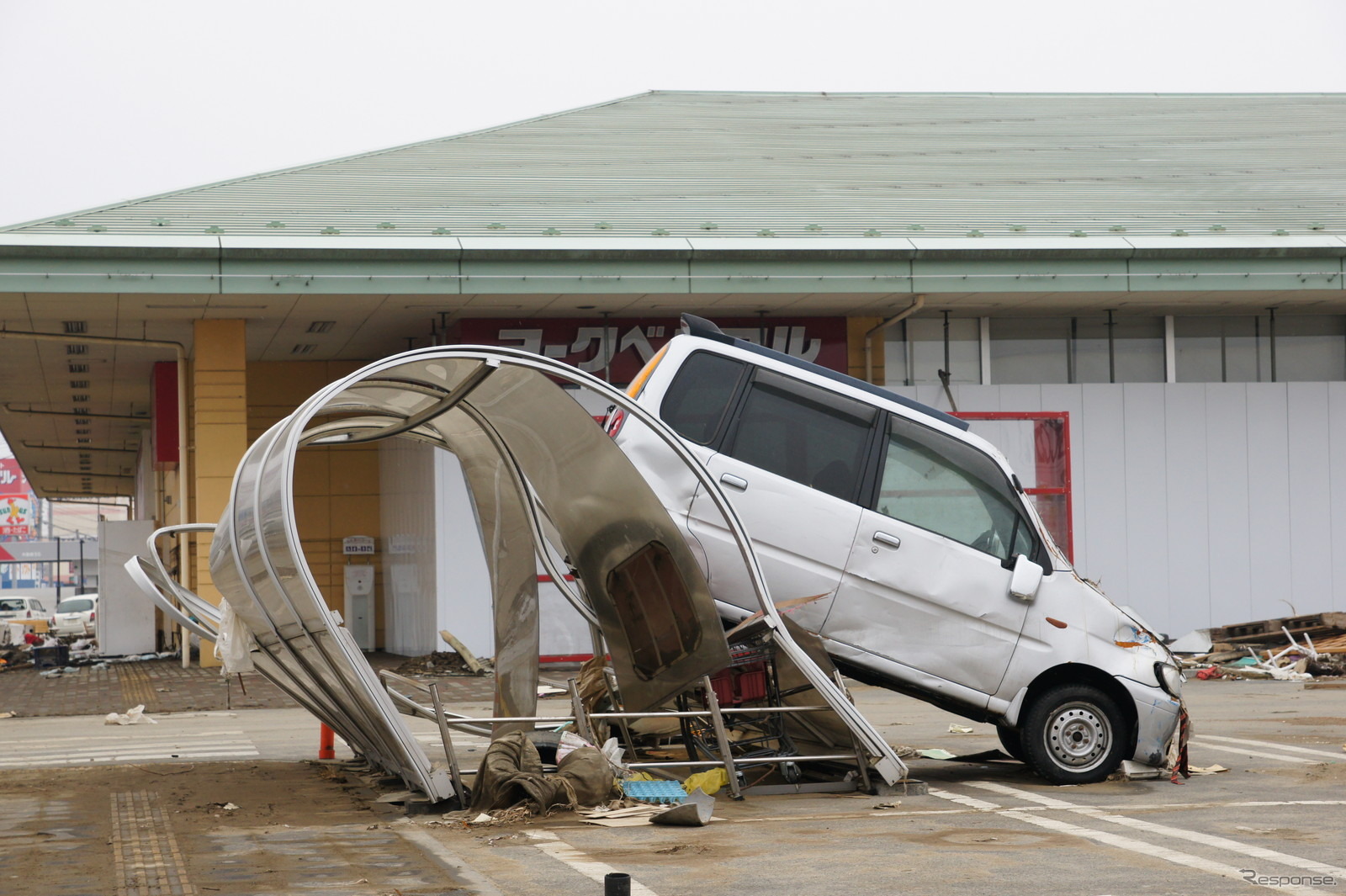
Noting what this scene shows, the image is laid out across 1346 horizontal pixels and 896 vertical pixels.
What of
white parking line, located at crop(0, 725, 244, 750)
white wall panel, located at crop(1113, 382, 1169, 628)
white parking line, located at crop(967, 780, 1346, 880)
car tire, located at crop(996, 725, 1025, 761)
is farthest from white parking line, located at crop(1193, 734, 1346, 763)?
white wall panel, located at crop(1113, 382, 1169, 628)

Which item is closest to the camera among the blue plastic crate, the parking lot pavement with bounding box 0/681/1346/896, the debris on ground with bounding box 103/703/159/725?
the parking lot pavement with bounding box 0/681/1346/896

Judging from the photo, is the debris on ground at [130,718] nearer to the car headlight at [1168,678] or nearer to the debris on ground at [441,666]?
the debris on ground at [441,666]

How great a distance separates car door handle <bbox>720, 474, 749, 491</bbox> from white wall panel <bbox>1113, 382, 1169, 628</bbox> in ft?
46.0

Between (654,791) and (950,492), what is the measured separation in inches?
112

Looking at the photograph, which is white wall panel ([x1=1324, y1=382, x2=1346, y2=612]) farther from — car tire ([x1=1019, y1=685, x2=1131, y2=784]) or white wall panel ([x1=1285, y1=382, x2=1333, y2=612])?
car tire ([x1=1019, y1=685, x2=1131, y2=784])

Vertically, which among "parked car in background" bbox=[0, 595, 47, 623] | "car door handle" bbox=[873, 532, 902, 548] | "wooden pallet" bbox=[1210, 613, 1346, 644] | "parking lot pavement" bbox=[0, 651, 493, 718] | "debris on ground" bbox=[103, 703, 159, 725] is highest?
"car door handle" bbox=[873, 532, 902, 548]

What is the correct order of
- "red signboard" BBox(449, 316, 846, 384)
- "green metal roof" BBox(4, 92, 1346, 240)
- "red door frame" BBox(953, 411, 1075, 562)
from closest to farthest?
"green metal roof" BBox(4, 92, 1346, 240), "red signboard" BBox(449, 316, 846, 384), "red door frame" BBox(953, 411, 1075, 562)

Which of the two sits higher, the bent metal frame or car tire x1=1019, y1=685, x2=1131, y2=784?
the bent metal frame

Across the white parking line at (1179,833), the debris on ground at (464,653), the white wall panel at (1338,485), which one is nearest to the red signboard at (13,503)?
the debris on ground at (464,653)

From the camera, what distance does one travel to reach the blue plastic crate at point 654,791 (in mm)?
8516

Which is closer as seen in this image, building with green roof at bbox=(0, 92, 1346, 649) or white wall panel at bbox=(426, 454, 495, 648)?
building with green roof at bbox=(0, 92, 1346, 649)

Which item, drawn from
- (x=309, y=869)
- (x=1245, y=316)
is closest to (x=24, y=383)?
(x=1245, y=316)

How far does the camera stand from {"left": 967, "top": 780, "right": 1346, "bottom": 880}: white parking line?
6.64 meters

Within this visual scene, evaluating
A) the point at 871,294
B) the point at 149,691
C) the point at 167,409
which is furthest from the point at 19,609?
the point at 871,294
